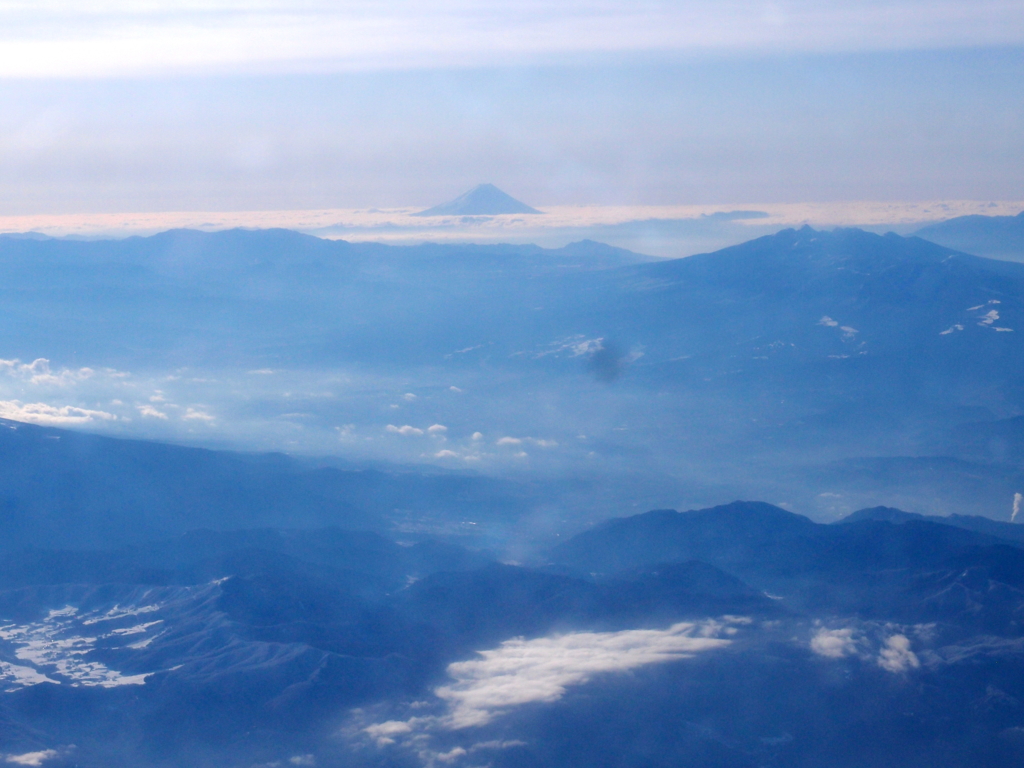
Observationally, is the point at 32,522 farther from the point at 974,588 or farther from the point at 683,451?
the point at 683,451

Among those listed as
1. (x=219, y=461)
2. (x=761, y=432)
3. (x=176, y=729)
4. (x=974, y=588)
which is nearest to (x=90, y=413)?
(x=219, y=461)

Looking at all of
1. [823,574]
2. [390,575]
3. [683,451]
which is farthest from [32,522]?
[683,451]

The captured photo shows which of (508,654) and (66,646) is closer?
(508,654)

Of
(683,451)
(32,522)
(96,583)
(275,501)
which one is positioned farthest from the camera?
(683,451)

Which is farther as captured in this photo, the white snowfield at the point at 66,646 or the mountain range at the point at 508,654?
the white snowfield at the point at 66,646

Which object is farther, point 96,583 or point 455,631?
point 96,583

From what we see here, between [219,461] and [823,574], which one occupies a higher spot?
[219,461]

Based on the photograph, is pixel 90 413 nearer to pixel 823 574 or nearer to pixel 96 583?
pixel 96 583

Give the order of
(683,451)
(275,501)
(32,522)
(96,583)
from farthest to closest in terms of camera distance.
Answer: (683,451)
(275,501)
(32,522)
(96,583)

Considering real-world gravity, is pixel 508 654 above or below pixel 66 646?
below

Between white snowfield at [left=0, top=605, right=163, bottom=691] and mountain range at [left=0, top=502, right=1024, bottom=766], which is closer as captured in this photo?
mountain range at [left=0, top=502, right=1024, bottom=766]
